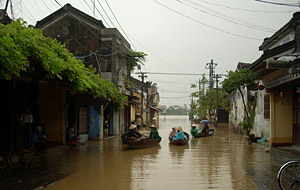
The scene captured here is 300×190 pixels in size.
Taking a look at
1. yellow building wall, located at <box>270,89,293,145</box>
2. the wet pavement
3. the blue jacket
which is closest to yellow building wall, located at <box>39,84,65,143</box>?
the wet pavement

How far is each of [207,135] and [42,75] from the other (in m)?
19.5

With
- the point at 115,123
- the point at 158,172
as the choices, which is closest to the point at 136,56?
the point at 115,123

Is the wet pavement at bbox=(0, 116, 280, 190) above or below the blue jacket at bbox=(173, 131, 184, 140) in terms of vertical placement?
below

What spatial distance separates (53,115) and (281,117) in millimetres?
10251

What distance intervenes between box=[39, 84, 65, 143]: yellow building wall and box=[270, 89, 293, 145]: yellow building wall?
9438mm

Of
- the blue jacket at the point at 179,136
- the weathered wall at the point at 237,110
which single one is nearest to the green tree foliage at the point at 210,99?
the weathered wall at the point at 237,110

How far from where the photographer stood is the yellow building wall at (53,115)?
1392 cm

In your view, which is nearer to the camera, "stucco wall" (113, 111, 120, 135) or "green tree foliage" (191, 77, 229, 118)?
"stucco wall" (113, 111, 120, 135)

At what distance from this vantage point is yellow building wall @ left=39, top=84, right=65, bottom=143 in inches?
548

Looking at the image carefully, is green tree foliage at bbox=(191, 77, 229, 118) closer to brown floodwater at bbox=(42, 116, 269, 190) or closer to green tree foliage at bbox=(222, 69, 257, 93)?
green tree foliage at bbox=(222, 69, 257, 93)

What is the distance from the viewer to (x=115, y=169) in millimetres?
10516

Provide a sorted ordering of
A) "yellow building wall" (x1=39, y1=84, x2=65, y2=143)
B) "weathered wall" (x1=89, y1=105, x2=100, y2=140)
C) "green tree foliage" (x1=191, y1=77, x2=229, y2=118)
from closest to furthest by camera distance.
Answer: "yellow building wall" (x1=39, y1=84, x2=65, y2=143)
"weathered wall" (x1=89, y1=105, x2=100, y2=140)
"green tree foliage" (x1=191, y1=77, x2=229, y2=118)

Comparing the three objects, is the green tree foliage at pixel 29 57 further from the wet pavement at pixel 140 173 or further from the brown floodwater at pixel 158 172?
the brown floodwater at pixel 158 172

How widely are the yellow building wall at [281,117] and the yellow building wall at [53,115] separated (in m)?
9.44
